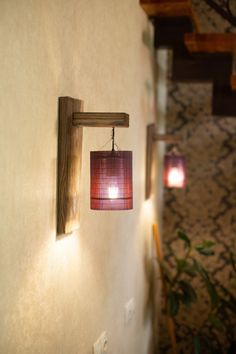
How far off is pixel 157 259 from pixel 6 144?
7.64 feet

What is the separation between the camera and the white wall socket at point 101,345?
211 cm

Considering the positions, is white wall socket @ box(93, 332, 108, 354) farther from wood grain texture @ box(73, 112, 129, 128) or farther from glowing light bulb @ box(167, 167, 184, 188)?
glowing light bulb @ box(167, 167, 184, 188)

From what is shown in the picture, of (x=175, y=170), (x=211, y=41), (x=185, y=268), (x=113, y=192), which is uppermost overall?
(x=211, y=41)

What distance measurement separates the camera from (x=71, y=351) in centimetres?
182

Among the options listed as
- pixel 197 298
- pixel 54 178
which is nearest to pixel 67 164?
pixel 54 178

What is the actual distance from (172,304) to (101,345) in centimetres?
119

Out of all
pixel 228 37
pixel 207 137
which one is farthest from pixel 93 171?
pixel 207 137

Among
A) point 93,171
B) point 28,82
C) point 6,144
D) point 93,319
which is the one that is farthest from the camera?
point 93,319

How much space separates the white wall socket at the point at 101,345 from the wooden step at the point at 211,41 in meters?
1.53

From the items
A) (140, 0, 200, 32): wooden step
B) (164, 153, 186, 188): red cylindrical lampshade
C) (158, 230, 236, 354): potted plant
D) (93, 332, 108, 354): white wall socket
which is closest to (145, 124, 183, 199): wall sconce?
(164, 153, 186, 188): red cylindrical lampshade

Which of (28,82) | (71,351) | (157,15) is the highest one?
(157,15)

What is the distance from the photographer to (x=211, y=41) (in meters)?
2.79

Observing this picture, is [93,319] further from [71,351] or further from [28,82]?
[28,82]

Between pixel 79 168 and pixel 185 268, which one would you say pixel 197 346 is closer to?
pixel 185 268
